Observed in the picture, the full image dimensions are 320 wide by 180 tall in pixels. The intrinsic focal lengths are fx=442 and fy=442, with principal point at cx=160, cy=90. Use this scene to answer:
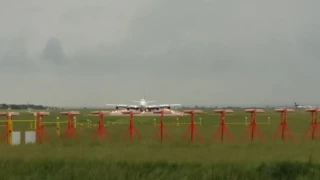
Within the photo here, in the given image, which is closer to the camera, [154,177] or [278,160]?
[154,177]

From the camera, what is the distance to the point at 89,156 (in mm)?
14219

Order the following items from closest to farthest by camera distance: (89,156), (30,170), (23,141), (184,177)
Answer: (184,177) → (30,170) → (89,156) → (23,141)

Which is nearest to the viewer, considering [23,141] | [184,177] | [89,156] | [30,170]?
[184,177]

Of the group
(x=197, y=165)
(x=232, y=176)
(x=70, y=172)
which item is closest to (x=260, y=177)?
(x=232, y=176)

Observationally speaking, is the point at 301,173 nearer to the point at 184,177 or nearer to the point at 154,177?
the point at 184,177

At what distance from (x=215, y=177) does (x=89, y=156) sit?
4327mm

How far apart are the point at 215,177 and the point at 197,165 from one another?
3.30ft

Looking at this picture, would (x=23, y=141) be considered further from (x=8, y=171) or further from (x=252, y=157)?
(x=252, y=157)

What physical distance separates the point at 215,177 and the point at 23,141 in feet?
43.5

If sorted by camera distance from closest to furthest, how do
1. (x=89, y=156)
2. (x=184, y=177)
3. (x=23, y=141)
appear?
(x=184, y=177) → (x=89, y=156) → (x=23, y=141)

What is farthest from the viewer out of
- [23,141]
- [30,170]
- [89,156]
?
[23,141]

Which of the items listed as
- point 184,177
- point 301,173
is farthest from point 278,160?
point 184,177

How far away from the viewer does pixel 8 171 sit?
12.7 metres

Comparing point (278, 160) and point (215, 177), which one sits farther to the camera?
point (278, 160)
